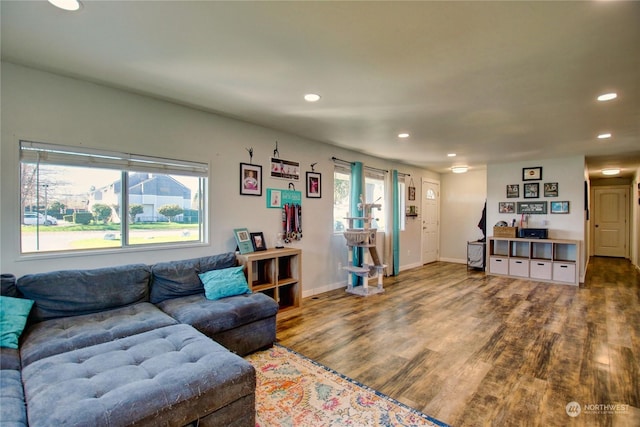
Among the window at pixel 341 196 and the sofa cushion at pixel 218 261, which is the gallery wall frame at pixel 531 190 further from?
the sofa cushion at pixel 218 261

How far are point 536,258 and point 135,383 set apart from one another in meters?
6.78

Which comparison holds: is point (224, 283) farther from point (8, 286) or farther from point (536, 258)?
point (536, 258)

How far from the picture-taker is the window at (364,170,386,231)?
603 centimetres

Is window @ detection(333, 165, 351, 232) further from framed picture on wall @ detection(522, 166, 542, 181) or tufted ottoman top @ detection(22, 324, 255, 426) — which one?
framed picture on wall @ detection(522, 166, 542, 181)

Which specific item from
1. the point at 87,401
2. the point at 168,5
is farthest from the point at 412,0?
the point at 87,401

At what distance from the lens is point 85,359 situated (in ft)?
5.71

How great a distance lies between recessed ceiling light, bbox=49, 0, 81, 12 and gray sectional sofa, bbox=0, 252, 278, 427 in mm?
1841

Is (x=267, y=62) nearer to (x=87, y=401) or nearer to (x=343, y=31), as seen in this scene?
(x=343, y=31)

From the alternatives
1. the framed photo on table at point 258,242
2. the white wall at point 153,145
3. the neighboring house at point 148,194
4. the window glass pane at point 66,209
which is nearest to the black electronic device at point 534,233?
the white wall at point 153,145

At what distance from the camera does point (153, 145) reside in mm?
3068

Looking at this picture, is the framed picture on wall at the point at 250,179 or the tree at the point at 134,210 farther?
the framed picture on wall at the point at 250,179

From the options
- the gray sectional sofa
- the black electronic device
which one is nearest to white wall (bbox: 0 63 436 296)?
the gray sectional sofa

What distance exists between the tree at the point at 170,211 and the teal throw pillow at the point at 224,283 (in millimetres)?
755

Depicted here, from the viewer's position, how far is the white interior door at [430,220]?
7582 mm
